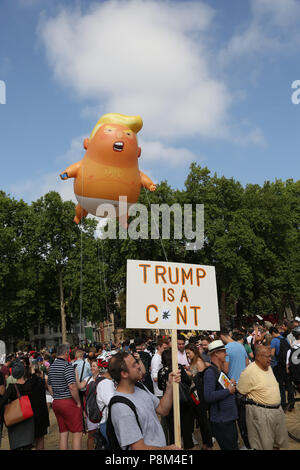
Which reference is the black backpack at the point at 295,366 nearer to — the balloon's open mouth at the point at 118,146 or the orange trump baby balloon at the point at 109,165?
the orange trump baby balloon at the point at 109,165

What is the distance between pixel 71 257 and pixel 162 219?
Answer: 12.1m

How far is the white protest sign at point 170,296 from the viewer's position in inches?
170

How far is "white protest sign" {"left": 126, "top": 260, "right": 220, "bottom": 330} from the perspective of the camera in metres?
4.31

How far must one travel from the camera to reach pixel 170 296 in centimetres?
454

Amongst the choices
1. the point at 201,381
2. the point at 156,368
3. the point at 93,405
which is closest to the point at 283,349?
the point at 156,368

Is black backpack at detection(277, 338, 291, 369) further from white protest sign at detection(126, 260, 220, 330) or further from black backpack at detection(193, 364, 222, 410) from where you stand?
white protest sign at detection(126, 260, 220, 330)

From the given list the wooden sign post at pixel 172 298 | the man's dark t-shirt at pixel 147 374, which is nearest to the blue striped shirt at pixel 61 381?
the man's dark t-shirt at pixel 147 374

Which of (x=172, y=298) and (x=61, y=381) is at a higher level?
(x=172, y=298)

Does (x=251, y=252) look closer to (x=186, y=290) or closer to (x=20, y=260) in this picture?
(x=20, y=260)

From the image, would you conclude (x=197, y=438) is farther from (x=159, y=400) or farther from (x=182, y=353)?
(x=159, y=400)

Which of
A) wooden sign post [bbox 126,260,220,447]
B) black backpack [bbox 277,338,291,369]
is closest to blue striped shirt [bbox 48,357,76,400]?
wooden sign post [bbox 126,260,220,447]

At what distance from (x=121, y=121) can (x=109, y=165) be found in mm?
1353

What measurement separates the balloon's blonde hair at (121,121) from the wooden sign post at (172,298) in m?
8.14

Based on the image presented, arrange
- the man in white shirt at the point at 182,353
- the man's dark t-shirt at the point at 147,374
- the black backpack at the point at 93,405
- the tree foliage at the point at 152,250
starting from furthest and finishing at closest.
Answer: the tree foliage at the point at 152,250, the man in white shirt at the point at 182,353, the man's dark t-shirt at the point at 147,374, the black backpack at the point at 93,405
